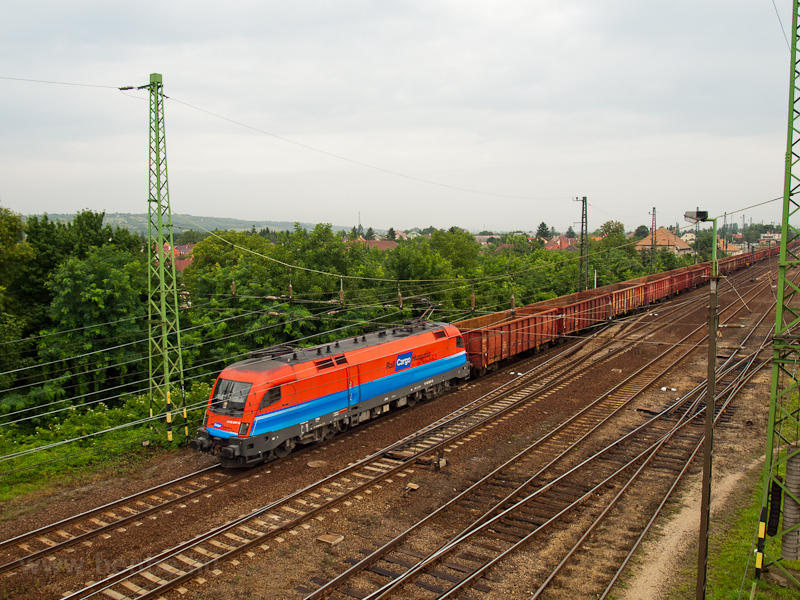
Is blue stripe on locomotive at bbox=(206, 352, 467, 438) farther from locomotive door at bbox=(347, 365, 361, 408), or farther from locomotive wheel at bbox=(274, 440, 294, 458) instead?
locomotive wheel at bbox=(274, 440, 294, 458)

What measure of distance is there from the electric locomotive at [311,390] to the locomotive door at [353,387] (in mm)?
37

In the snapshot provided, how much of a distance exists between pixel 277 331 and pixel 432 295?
1211 centimetres

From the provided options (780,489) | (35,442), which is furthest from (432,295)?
(780,489)

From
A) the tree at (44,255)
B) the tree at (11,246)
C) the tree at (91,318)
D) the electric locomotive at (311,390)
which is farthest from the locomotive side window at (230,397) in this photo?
the tree at (11,246)

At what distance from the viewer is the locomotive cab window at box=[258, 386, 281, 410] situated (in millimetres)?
15940

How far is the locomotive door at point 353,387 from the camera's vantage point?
1906cm

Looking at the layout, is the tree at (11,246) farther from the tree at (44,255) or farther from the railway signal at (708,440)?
the railway signal at (708,440)

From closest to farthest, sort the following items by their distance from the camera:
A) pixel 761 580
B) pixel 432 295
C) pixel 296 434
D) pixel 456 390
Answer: pixel 761 580 → pixel 296 434 → pixel 456 390 → pixel 432 295

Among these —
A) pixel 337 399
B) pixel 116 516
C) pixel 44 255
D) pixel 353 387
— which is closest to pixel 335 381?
pixel 337 399

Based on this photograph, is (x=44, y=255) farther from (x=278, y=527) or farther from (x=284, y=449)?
(x=278, y=527)

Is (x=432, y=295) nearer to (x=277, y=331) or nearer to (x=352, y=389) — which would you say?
(x=277, y=331)

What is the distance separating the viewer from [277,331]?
28.3m

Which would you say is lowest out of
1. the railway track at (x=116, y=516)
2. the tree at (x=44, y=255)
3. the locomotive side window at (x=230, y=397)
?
the railway track at (x=116, y=516)

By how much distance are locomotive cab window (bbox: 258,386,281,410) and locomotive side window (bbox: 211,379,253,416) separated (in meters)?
0.55
